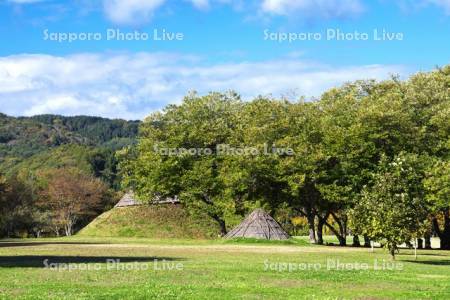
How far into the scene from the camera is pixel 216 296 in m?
23.8

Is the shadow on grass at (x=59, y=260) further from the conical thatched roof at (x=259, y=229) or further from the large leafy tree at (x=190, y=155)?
the large leafy tree at (x=190, y=155)

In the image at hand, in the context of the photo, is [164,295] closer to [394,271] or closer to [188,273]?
[188,273]

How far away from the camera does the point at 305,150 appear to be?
70312 millimetres

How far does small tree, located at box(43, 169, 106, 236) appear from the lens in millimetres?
130125

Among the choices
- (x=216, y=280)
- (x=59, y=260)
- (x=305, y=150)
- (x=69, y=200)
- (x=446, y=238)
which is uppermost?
(x=305, y=150)

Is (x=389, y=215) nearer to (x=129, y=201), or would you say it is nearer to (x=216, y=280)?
(x=216, y=280)

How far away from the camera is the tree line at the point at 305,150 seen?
67.1 m

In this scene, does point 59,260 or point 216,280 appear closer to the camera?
point 216,280

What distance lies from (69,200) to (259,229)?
69.3m

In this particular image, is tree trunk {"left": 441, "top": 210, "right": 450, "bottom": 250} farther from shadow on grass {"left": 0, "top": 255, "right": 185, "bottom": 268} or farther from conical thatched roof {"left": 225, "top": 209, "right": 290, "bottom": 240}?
shadow on grass {"left": 0, "top": 255, "right": 185, "bottom": 268}

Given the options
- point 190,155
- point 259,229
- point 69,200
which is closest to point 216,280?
point 259,229

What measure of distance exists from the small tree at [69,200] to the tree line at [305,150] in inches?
1766

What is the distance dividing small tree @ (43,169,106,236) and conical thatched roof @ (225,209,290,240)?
65646 mm

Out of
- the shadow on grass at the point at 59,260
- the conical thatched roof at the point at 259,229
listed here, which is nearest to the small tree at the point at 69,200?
the conical thatched roof at the point at 259,229
